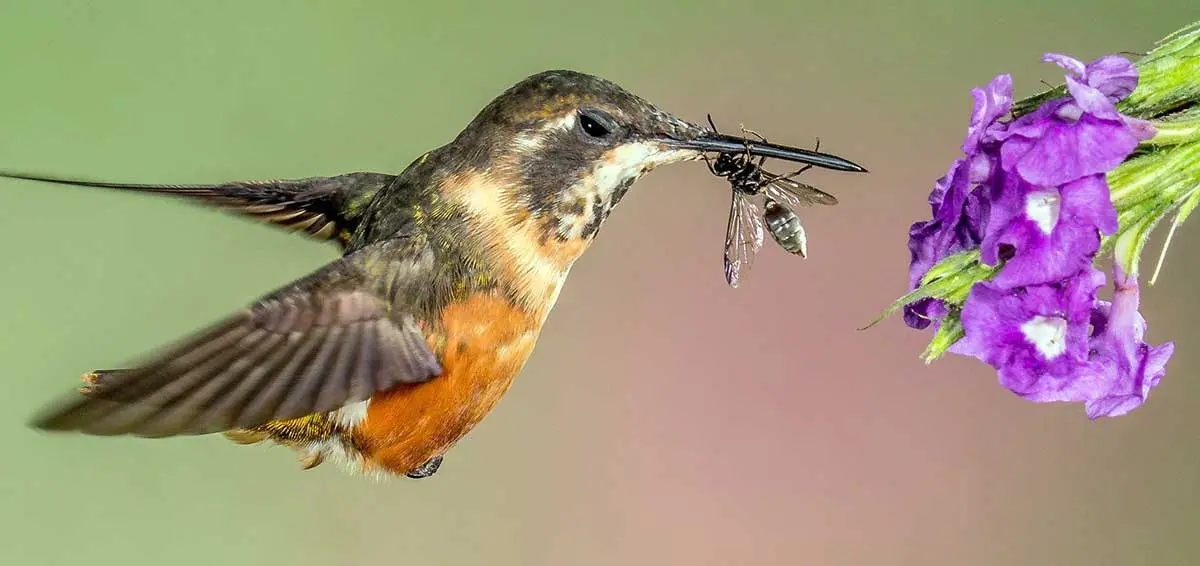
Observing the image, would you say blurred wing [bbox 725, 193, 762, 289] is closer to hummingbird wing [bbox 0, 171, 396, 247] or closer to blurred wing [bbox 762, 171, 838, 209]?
blurred wing [bbox 762, 171, 838, 209]

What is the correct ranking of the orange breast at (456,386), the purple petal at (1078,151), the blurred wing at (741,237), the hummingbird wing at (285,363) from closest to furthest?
the purple petal at (1078,151) → the hummingbird wing at (285,363) → the orange breast at (456,386) → the blurred wing at (741,237)

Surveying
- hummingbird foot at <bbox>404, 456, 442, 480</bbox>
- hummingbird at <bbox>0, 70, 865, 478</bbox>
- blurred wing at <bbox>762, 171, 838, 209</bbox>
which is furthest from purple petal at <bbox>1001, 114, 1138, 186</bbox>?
hummingbird foot at <bbox>404, 456, 442, 480</bbox>

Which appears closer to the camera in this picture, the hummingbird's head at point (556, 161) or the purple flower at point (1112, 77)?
the purple flower at point (1112, 77)

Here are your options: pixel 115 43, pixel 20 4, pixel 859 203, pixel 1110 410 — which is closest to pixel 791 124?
pixel 859 203

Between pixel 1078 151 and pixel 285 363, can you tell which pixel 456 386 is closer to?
pixel 285 363

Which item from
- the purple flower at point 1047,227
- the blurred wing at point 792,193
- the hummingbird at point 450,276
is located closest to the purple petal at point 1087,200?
the purple flower at point 1047,227

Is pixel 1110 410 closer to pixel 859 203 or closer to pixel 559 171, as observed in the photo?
pixel 559 171

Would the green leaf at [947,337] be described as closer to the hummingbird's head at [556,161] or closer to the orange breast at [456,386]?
the hummingbird's head at [556,161]
